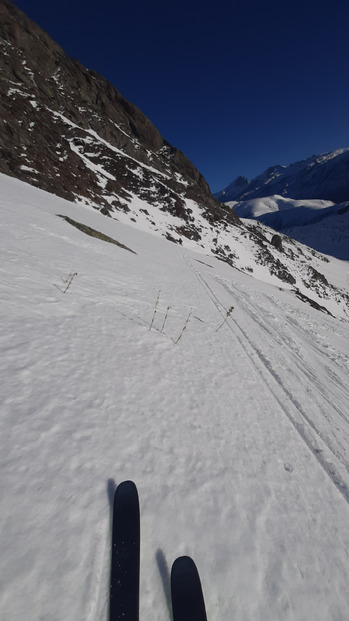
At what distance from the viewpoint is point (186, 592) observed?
4.59 feet

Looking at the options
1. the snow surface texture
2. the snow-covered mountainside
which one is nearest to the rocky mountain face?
the snow surface texture

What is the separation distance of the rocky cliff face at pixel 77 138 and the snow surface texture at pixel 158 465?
21.9m

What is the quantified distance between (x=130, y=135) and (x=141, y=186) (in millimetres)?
25749

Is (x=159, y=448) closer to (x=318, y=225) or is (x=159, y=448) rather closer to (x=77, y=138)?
(x=77, y=138)

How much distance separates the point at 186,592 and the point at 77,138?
54972mm

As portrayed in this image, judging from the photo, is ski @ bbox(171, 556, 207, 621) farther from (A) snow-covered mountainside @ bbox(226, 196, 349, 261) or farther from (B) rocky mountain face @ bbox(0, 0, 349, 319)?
(A) snow-covered mountainside @ bbox(226, 196, 349, 261)

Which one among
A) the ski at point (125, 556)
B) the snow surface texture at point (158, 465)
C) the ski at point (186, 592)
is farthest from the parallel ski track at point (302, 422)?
the ski at point (125, 556)

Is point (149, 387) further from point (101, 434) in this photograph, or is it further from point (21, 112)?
point (21, 112)

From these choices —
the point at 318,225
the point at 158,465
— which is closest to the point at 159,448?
the point at 158,465

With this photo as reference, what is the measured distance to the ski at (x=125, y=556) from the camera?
4.15 ft

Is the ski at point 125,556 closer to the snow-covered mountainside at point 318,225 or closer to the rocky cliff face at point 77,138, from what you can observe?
the rocky cliff face at point 77,138

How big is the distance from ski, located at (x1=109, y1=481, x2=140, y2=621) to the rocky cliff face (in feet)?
77.6

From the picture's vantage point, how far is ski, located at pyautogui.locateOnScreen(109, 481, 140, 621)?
127 cm

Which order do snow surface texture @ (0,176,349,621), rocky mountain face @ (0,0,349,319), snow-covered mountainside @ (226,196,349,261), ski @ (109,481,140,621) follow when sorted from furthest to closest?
snow-covered mountainside @ (226,196,349,261) → rocky mountain face @ (0,0,349,319) → snow surface texture @ (0,176,349,621) → ski @ (109,481,140,621)
